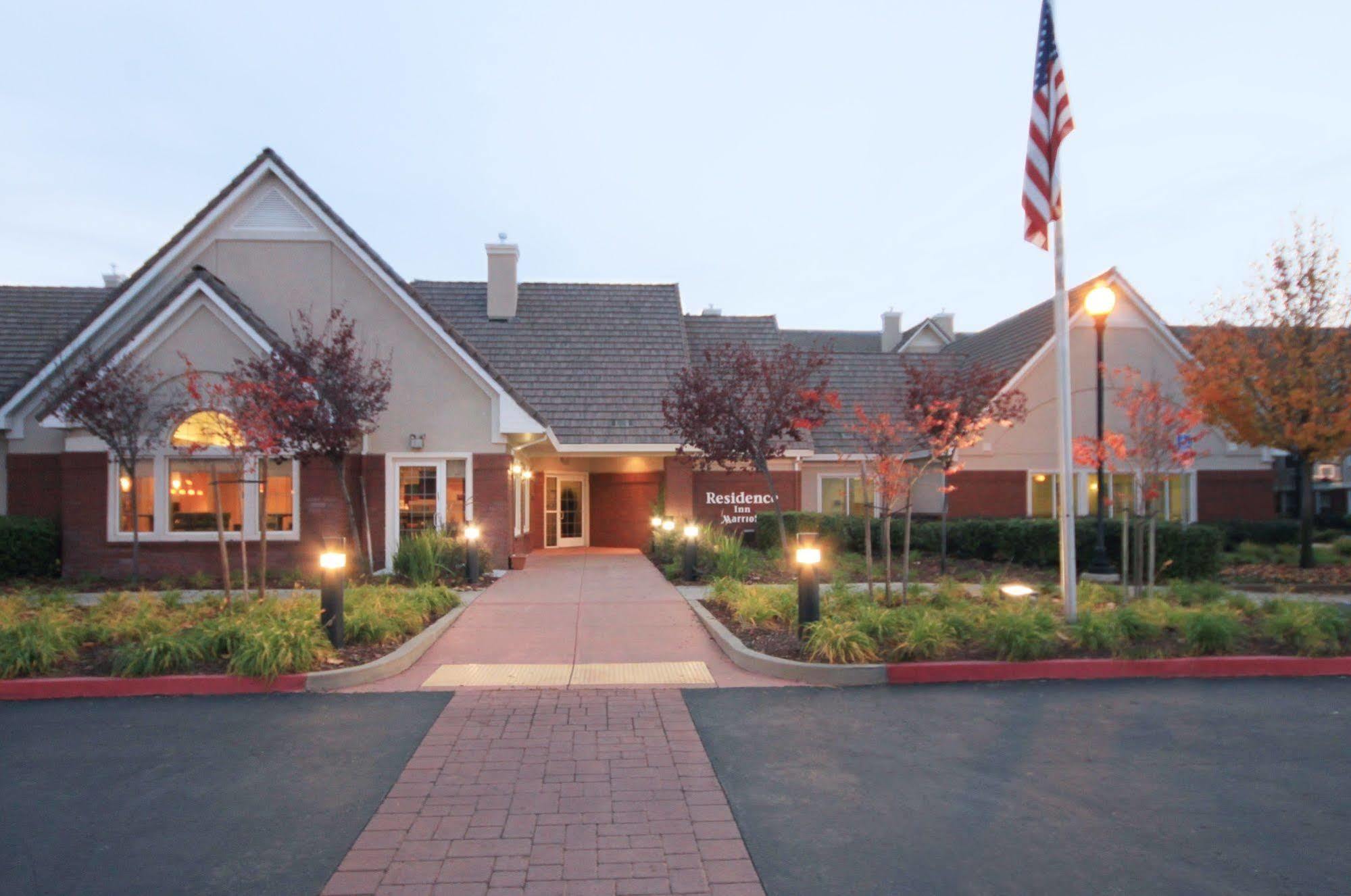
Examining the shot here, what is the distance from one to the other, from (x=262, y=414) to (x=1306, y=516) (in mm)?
17111

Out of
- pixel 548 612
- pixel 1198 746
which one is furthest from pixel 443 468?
pixel 1198 746

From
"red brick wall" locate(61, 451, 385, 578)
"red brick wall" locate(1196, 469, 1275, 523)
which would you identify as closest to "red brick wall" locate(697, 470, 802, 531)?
"red brick wall" locate(61, 451, 385, 578)

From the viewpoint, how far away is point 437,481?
1689 cm

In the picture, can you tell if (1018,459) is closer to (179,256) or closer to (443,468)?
(443,468)

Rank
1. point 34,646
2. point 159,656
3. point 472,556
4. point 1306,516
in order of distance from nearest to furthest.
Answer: point 159,656
point 34,646
point 472,556
point 1306,516

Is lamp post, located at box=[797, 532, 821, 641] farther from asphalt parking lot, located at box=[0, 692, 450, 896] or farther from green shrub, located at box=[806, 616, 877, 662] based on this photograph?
asphalt parking lot, located at box=[0, 692, 450, 896]

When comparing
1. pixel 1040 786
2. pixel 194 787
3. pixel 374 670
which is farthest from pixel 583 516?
pixel 1040 786

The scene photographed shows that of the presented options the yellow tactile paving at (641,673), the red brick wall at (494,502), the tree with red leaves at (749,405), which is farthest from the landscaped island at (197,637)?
the red brick wall at (494,502)

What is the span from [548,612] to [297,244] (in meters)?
9.75

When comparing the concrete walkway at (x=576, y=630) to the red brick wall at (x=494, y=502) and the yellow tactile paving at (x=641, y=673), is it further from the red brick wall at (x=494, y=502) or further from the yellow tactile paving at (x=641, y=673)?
the red brick wall at (x=494, y=502)

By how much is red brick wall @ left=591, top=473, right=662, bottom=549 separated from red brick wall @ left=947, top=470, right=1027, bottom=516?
760cm

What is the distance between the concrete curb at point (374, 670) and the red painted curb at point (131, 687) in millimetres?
251

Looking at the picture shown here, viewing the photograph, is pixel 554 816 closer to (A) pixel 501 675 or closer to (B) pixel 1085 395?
(A) pixel 501 675

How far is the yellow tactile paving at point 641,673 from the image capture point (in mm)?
8258
